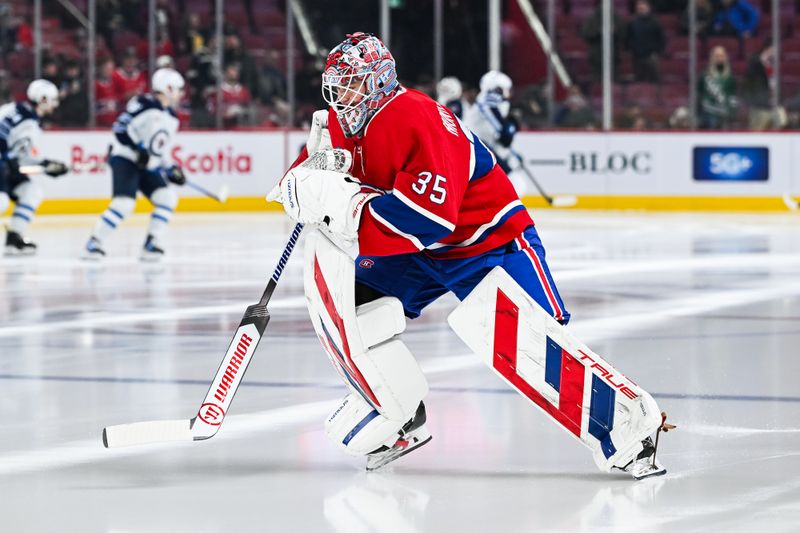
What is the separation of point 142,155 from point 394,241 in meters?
7.22

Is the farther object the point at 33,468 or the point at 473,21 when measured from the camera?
the point at 473,21

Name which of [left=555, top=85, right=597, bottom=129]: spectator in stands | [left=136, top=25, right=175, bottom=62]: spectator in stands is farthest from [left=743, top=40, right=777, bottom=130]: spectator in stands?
[left=136, top=25, right=175, bottom=62]: spectator in stands

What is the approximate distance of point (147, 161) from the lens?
1050 cm

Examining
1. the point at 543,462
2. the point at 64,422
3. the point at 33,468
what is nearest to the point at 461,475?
the point at 543,462

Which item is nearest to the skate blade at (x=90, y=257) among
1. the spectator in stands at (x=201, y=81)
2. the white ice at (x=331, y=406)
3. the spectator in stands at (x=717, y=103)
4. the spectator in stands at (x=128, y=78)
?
the white ice at (x=331, y=406)

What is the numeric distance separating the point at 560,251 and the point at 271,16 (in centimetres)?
658

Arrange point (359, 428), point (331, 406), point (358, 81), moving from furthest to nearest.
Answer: point (331, 406) → point (359, 428) → point (358, 81)

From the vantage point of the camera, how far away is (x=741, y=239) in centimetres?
1221

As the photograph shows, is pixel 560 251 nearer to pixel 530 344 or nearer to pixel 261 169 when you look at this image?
pixel 261 169

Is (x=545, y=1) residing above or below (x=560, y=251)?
above

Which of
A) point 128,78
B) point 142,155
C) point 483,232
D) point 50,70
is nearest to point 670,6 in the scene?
point 128,78

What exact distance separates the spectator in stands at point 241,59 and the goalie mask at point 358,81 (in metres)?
12.7

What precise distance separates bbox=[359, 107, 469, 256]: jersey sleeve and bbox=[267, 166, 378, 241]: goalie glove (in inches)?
1.5

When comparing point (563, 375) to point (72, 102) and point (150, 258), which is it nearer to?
point (150, 258)
